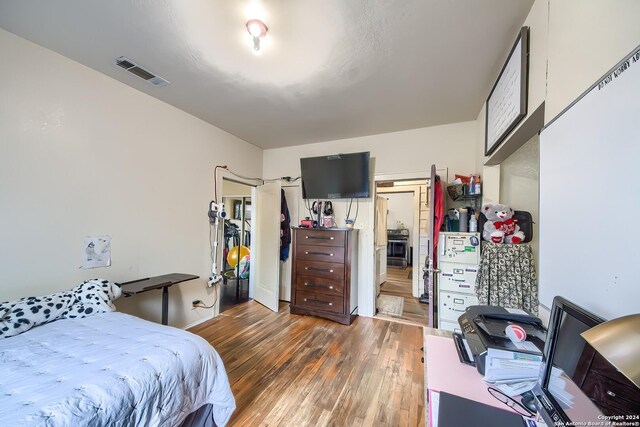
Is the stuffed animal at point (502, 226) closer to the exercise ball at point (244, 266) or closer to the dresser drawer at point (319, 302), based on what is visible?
the dresser drawer at point (319, 302)

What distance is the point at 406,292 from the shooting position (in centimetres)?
455

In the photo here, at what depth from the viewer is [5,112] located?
1629 mm

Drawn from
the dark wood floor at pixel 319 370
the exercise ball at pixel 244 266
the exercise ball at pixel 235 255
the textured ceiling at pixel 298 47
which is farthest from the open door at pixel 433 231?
the exercise ball at pixel 235 255

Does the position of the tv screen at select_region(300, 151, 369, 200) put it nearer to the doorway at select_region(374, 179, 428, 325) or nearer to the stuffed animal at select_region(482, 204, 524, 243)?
the doorway at select_region(374, 179, 428, 325)

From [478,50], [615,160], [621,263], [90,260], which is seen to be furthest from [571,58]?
[90,260]

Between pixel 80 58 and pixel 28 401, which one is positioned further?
pixel 80 58

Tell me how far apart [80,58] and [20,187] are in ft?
3.59

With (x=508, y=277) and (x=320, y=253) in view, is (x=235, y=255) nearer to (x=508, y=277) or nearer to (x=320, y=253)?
(x=320, y=253)

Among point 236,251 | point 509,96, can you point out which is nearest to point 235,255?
point 236,251

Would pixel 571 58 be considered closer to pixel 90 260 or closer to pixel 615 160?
pixel 615 160

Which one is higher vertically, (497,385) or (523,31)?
(523,31)

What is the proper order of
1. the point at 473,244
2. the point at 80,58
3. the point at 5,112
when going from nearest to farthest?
the point at 5,112 → the point at 80,58 → the point at 473,244

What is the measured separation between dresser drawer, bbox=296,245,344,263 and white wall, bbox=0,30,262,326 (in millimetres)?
1276

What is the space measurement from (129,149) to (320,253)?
93.2 inches
